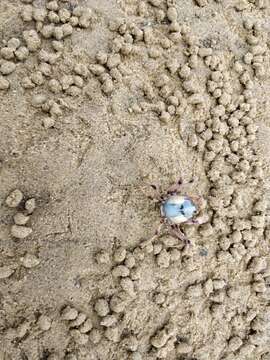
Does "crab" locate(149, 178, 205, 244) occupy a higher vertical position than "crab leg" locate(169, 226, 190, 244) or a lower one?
higher

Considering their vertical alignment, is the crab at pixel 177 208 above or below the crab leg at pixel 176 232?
above

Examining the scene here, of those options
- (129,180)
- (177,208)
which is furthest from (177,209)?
(129,180)

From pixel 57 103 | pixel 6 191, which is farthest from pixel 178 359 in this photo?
pixel 57 103

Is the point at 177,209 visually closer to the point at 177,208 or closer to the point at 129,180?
the point at 177,208

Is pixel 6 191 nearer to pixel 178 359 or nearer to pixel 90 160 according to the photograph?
pixel 90 160
